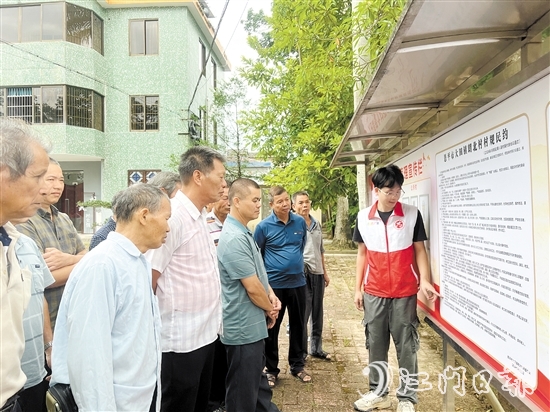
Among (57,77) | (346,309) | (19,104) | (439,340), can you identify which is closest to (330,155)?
(346,309)

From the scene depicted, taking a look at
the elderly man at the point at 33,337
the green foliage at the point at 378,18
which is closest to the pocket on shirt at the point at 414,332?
the green foliage at the point at 378,18

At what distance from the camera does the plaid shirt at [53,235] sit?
95.8 inches

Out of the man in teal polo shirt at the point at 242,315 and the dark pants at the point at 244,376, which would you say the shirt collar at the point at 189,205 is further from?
the dark pants at the point at 244,376

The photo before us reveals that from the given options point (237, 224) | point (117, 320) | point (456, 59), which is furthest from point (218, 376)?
point (456, 59)

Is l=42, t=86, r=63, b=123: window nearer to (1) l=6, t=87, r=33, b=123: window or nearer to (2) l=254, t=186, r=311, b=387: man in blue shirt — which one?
(1) l=6, t=87, r=33, b=123: window

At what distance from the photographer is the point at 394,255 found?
2943 millimetres

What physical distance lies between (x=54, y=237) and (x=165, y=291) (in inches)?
36.5

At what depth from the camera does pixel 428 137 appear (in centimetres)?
271

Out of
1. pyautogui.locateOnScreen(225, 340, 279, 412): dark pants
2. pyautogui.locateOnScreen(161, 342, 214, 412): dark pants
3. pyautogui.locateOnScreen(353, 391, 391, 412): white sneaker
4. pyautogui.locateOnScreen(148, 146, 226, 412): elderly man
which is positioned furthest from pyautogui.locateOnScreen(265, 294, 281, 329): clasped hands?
pyautogui.locateOnScreen(353, 391, 391, 412): white sneaker

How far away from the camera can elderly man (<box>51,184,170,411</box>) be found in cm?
154

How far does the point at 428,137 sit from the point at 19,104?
1582cm

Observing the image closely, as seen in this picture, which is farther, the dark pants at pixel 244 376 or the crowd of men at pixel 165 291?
the dark pants at pixel 244 376

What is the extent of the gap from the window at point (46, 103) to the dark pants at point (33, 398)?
14288 mm

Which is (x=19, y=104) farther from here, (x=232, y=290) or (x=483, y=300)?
(x=483, y=300)
